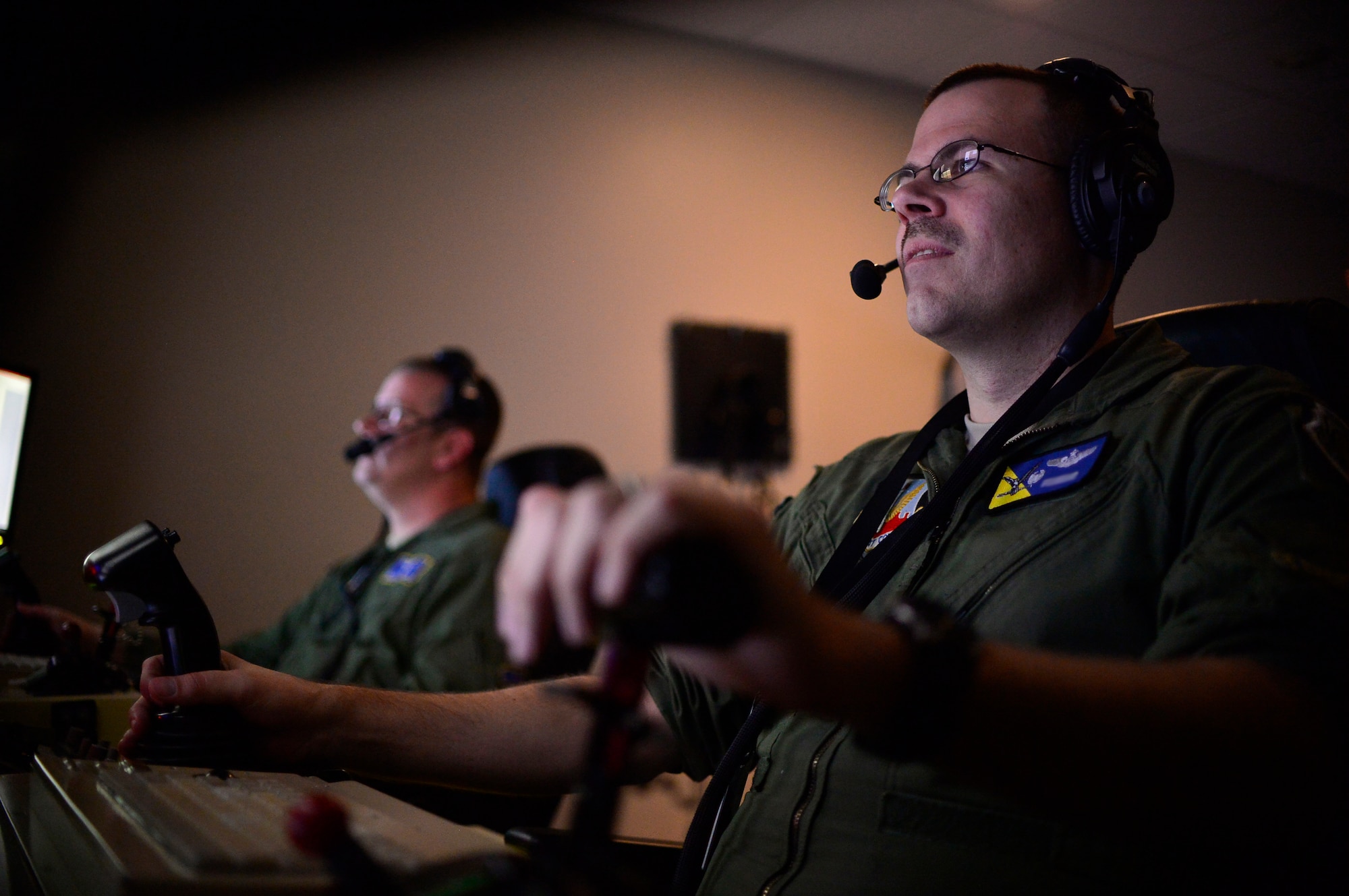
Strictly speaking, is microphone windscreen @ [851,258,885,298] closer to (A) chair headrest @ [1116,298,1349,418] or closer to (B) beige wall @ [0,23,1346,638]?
(A) chair headrest @ [1116,298,1349,418]

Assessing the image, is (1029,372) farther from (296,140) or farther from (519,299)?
(296,140)

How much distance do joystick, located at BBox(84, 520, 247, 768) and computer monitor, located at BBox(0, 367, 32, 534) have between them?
28.9 inches

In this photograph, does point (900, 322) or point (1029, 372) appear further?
point (900, 322)

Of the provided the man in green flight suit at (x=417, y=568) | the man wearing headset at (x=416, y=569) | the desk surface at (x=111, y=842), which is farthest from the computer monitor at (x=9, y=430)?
the desk surface at (x=111, y=842)

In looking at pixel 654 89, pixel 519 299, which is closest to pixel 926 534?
pixel 519 299

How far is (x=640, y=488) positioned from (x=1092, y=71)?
1.04 m

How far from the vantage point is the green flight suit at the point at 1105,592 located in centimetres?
63

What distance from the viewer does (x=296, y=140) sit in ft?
9.89

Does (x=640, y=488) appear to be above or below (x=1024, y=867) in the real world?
above

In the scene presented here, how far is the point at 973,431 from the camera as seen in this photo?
1152 mm

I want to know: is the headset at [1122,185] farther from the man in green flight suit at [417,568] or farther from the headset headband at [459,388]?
the headset headband at [459,388]

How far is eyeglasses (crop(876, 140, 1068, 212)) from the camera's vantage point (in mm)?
1128

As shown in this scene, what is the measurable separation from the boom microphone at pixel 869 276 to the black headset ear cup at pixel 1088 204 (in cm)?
26

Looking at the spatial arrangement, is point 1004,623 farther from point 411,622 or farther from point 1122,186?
point 411,622
